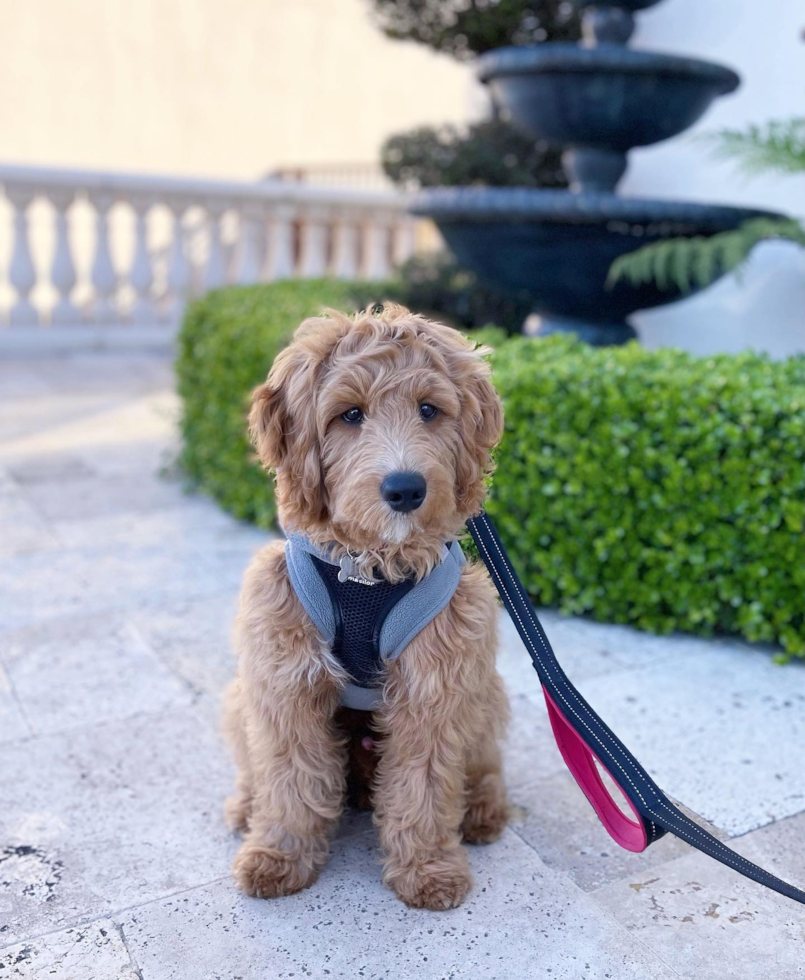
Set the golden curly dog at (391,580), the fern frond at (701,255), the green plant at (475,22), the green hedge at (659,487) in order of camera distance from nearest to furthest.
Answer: the golden curly dog at (391,580)
the green hedge at (659,487)
the fern frond at (701,255)
the green plant at (475,22)

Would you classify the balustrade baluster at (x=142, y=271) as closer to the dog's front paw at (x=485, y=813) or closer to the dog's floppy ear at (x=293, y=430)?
the dog's floppy ear at (x=293, y=430)

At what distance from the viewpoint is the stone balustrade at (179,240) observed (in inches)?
407

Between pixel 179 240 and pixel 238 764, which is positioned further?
pixel 179 240

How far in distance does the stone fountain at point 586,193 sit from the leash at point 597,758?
3473 millimetres

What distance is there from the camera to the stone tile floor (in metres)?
2.41

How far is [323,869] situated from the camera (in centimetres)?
272

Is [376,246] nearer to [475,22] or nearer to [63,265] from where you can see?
[475,22]

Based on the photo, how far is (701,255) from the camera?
5.34 meters

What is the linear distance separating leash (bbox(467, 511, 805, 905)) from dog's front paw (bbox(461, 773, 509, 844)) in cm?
42

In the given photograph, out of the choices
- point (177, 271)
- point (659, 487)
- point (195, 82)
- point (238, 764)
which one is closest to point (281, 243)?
point (177, 271)

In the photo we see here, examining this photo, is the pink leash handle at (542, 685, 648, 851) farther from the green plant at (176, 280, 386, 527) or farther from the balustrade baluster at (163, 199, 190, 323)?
the balustrade baluster at (163, 199, 190, 323)

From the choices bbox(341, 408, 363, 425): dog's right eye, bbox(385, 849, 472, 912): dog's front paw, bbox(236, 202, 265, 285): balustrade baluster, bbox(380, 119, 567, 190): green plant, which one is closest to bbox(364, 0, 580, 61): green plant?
bbox(380, 119, 567, 190): green plant

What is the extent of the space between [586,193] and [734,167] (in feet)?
8.93

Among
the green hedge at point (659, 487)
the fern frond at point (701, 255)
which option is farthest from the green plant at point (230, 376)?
the fern frond at point (701, 255)
